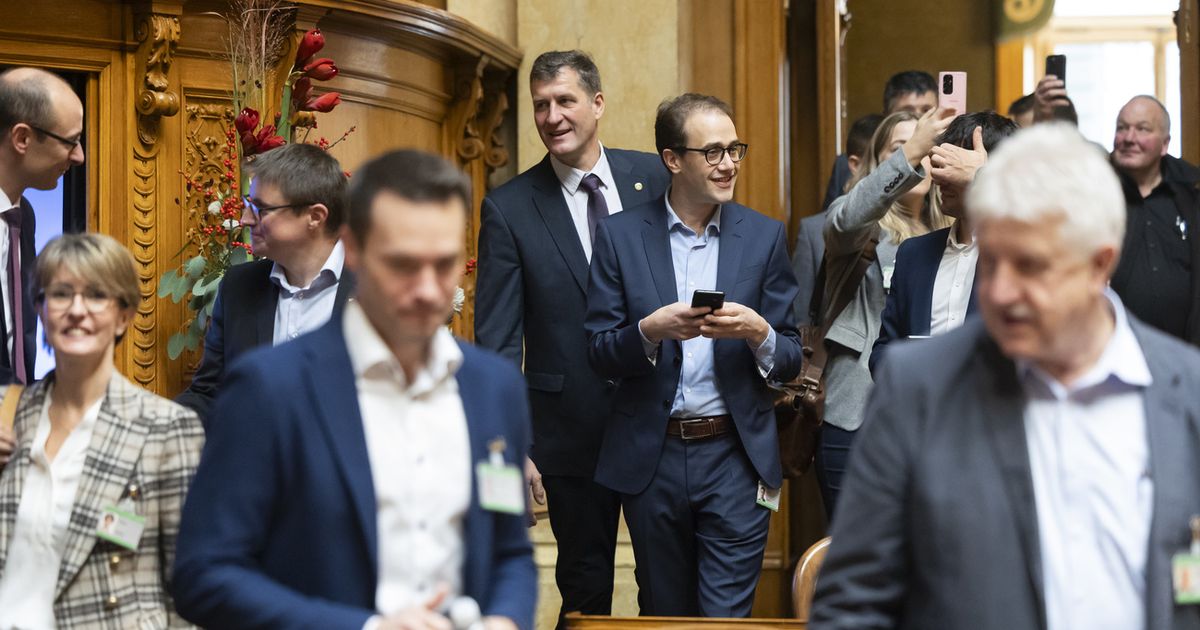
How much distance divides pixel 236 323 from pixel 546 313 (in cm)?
102

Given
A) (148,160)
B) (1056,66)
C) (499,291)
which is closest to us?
(499,291)

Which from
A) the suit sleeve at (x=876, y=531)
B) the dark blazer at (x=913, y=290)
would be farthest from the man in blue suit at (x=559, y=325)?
the suit sleeve at (x=876, y=531)

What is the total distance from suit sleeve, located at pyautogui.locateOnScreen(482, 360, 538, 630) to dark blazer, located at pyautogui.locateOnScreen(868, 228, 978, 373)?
1.56 meters

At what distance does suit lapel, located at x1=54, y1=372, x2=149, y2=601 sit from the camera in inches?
105

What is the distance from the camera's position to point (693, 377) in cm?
399

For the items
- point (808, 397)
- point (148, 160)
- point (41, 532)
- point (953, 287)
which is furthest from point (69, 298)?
point (148, 160)

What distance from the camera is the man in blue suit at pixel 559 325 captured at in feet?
14.1

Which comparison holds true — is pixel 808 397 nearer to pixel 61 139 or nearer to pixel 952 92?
pixel 952 92

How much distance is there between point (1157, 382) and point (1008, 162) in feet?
1.15

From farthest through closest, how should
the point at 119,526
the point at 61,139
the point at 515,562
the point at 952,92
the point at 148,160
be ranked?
1. the point at 148,160
2. the point at 952,92
3. the point at 61,139
4. the point at 119,526
5. the point at 515,562

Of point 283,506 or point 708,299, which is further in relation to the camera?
point 708,299

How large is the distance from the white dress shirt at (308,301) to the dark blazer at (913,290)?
1319 millimetres

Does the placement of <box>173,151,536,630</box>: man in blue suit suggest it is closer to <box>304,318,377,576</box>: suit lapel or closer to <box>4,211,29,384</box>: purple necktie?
<box>304,318,377,576</box>: suit lapel

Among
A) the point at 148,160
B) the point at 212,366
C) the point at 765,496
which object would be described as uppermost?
the point at 148,160
